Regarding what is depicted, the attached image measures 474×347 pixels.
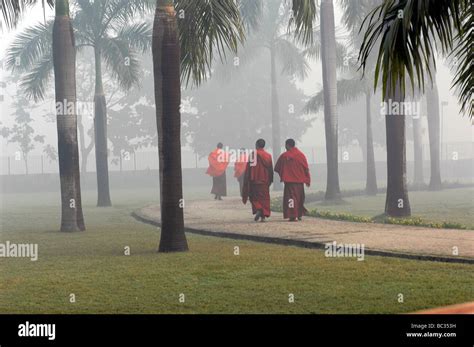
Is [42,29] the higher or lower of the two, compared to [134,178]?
higher

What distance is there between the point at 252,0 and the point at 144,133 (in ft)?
110

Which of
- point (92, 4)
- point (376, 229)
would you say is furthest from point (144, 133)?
point (376, 229)

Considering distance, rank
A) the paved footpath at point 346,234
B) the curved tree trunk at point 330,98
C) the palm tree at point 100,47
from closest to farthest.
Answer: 1. the paved footpath at point 346,234
2. the curved tree trunk at point 330,98
3. the palm tree at point 100,47

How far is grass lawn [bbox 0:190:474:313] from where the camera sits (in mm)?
10625

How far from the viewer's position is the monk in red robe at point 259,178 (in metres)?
21.6

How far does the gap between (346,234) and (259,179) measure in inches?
166

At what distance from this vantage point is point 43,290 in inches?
487

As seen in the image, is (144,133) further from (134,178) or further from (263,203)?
(263,203)

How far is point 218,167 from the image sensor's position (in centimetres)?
3247

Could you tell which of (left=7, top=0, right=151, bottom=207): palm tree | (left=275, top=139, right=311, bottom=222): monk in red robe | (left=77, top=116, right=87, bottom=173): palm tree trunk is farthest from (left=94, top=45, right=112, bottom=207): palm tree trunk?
(left=77, top=116, right=87, bottom=173): palm tree trunk

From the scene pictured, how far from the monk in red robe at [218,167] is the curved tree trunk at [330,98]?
385 cm

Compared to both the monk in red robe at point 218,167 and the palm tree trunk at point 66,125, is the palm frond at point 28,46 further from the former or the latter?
the palm tree trunk at point 66,125

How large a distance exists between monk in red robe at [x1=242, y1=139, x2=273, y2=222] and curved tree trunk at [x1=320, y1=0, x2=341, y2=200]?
35.2ft

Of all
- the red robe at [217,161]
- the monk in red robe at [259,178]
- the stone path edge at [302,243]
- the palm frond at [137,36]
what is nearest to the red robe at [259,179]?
the monk in red robe at [259,178]
